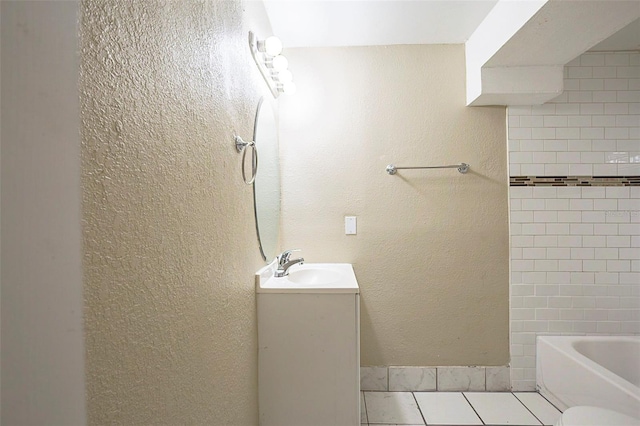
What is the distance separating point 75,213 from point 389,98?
76.1 inches

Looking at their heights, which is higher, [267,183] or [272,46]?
[272,46]

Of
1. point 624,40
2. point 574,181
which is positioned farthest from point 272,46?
point 624,40

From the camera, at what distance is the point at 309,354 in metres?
1.41

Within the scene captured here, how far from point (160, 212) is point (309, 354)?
3.38 feet

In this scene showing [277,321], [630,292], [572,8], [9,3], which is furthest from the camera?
[630,292]

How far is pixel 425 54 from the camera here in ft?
6.64

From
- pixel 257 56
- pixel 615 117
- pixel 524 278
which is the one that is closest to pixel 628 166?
pixel 615 117

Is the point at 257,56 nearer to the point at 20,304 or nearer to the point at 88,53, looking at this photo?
the point at 88,53

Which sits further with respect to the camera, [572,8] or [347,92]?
[347,92]

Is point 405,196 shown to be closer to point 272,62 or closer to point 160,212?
point 272,62

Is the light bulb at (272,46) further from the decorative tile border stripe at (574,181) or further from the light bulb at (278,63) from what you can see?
the decorative tile border stripe at (574,181)

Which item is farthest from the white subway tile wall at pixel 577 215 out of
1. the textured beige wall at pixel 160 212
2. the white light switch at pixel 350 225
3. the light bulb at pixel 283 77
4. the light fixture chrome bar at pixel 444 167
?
the textured beige wall at pixel 160 212

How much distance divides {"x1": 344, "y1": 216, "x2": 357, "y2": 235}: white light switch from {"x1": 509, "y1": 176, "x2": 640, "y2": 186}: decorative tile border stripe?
3.39 ft

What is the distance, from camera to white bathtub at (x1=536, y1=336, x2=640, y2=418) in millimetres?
1563
